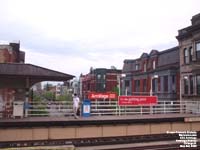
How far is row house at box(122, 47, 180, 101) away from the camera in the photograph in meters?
40.8

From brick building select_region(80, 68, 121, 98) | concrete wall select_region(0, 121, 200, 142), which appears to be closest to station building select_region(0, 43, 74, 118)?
concrete wall select_region(0, 121, 200, 142)

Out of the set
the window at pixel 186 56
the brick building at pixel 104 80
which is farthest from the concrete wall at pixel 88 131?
the brick building at pixel 104 80

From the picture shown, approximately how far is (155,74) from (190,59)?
12.5 metres

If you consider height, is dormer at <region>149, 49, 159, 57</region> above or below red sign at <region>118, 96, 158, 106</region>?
above

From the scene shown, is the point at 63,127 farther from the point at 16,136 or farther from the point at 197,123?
the point at 197,123

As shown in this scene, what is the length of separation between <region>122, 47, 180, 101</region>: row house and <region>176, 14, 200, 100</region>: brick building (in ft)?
12.5

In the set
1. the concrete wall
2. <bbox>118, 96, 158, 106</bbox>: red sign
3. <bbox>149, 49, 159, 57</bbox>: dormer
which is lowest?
the concrete wall

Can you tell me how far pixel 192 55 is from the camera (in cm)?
3291

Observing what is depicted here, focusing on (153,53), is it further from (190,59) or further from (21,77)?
(21,77)

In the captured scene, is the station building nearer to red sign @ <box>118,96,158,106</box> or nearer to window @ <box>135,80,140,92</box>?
red sign @ <box>118,96,158,106</box>

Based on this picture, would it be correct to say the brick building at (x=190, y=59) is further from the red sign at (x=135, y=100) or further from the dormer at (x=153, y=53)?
the dormer at (x=153, y=53)

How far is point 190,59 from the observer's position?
33.5 m

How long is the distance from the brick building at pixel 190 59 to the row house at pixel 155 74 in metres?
3.82

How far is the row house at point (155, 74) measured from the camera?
40781 mm
